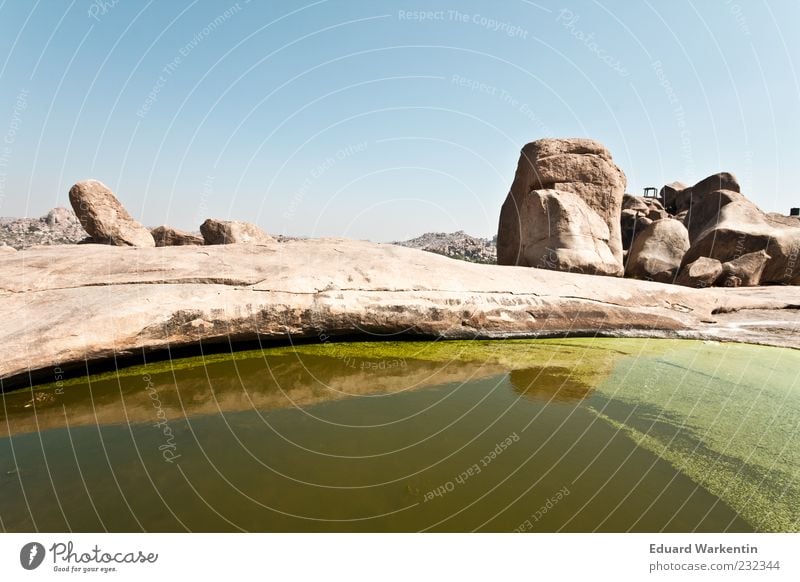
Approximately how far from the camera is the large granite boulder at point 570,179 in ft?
35.5

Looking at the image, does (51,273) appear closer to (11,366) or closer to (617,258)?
(11,366)

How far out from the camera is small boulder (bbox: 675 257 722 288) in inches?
404

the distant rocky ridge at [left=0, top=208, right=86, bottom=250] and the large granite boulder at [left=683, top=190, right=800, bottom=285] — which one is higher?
the distant rocky ridge at [left=0, top=208, right=86, bottom=250]

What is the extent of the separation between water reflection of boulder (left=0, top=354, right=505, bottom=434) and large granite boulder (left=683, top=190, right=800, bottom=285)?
35.0 ft

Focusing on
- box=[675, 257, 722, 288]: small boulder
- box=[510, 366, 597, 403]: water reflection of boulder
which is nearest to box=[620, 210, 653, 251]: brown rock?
box=[675, 257, 722, 288]: small boulder

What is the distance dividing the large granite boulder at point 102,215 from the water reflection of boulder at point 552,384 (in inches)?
465

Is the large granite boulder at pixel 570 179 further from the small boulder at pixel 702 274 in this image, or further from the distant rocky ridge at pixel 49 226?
the distant rocky ridge at pixel 49 226

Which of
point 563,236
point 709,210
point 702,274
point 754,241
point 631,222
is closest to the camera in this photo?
point 563,236

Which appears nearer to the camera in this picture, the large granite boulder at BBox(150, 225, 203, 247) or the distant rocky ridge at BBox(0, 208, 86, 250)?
the large granite boulder at BBox(150, 225, 203, 247)

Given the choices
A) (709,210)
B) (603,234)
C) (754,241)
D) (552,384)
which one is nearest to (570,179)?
(603,234)

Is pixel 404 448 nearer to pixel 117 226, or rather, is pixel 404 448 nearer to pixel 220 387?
pixel 220 387

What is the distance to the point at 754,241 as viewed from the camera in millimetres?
11609

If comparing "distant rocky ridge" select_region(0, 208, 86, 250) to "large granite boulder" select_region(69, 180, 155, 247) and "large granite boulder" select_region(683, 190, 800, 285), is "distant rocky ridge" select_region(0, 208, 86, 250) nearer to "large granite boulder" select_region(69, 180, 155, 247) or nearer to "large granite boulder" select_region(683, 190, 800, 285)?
"large granite boulder" select_region(69, 180, 155, 247)

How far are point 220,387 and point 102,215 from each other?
10.8m
